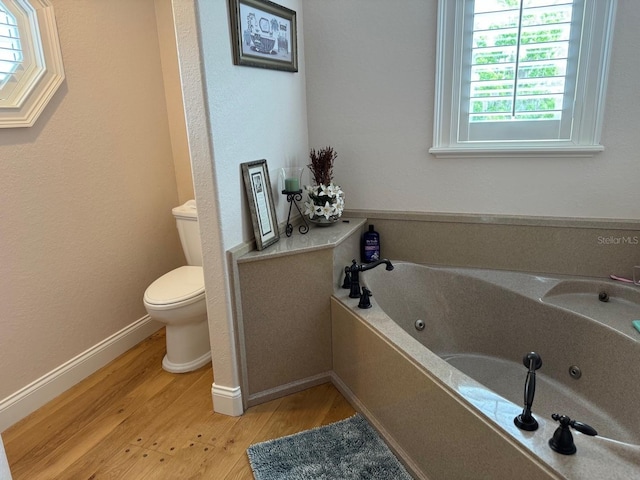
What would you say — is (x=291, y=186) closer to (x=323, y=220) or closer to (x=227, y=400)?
(x=323, y=220)

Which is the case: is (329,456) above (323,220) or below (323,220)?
below

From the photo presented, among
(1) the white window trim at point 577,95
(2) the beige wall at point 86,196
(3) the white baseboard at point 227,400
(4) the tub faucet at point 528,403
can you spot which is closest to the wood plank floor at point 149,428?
(3) the white baseboard at point 227,400

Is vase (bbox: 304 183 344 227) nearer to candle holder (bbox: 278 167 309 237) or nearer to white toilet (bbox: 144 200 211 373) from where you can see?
candle holder (bbox: 278 167 309 237)

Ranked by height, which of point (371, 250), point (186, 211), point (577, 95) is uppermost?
point (577, 95)

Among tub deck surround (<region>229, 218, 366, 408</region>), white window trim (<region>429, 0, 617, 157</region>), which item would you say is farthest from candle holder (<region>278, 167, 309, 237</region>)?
white window trim (<region>429, 0, 617, 157</region>)

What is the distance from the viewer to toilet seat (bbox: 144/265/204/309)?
2352 mm

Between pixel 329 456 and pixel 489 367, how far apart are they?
982 millimetres

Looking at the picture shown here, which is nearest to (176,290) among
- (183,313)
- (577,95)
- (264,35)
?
(183,313)

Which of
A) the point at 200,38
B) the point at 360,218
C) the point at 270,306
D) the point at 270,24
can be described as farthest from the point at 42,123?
the point at 360,218

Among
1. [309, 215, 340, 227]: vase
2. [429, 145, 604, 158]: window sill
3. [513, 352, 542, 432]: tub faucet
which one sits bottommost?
[513, 352, 542, 432]: tub faucet

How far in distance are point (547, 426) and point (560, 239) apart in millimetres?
1329

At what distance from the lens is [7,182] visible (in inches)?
79.7

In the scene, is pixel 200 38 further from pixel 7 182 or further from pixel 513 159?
pixel 513 159

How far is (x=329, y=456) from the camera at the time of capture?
1.84 metres
